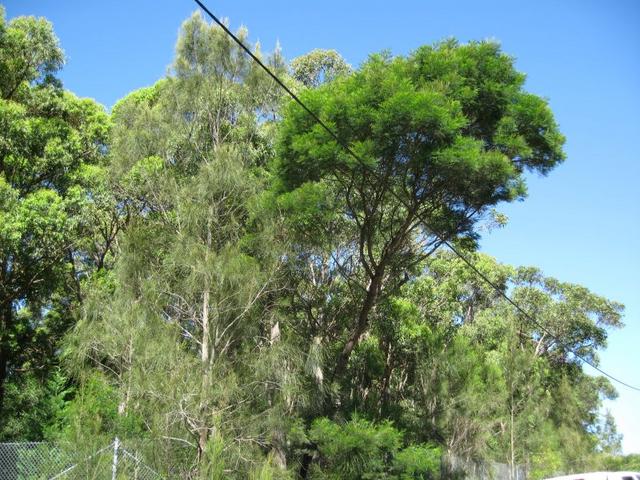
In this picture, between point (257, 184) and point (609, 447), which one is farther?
point (609, 447)

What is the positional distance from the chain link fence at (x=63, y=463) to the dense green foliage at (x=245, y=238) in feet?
5.24

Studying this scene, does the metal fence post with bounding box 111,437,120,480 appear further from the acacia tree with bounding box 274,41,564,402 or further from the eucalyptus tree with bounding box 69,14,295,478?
the acacia tree with bounding box 274,41,564,402

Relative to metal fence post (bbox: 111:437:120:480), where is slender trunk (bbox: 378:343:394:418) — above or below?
above

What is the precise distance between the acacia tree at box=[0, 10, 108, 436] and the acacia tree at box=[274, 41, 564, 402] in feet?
16.7

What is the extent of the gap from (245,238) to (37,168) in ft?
17.6

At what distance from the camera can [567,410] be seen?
26.2 metres

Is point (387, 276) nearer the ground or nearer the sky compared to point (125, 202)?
nearer the ground

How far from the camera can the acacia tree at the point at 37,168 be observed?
41.9ft

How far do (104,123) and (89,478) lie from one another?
11.7 meters

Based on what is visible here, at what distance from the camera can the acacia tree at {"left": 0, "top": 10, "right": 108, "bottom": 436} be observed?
12766 mm

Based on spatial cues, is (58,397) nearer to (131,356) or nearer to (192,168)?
(131,356)

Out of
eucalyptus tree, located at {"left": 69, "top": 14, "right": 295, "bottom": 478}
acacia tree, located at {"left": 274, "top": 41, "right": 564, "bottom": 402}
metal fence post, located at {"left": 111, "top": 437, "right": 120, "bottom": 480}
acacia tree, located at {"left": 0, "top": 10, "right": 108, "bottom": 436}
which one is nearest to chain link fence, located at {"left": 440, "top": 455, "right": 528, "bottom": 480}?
acacia tree, located at {"left": 274, "top": 41, "right": 564, "bottom": 402}

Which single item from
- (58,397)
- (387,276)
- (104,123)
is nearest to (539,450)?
(387,276)

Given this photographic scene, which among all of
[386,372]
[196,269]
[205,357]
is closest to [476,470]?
[386,372]
